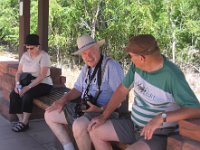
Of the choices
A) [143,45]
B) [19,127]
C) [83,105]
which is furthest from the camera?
[19,127]

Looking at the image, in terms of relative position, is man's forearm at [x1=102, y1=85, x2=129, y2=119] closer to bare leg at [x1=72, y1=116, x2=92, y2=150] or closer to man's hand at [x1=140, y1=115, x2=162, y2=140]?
bare leg at [x1=72, y1=116, x2=92, y2=150]

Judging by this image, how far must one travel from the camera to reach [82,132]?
3.22 meters

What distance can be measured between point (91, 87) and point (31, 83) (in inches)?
54.0

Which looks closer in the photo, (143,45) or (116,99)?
(143,45)

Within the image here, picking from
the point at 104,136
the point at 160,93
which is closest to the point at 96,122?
the point at 104,136

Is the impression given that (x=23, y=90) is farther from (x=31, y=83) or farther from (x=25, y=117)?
(x=25, y=117)

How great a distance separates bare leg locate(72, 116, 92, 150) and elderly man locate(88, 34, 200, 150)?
0.44 feet

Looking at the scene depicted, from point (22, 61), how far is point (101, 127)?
231cm

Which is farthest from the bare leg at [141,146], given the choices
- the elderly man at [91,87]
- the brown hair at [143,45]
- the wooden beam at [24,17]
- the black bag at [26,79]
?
the wooden beam at [24,17]

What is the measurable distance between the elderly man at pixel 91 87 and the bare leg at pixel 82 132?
82mm

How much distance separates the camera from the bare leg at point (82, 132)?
3.22 meters

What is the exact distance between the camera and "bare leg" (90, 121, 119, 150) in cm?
301

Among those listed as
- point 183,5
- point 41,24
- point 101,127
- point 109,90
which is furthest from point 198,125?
point 183,5

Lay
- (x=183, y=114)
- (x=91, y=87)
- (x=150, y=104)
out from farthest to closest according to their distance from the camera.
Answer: (x=91, y=87) < (x=150, y=104) < (x=183, y=114)
